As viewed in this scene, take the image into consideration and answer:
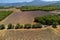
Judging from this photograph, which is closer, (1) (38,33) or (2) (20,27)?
(1) (38,33)

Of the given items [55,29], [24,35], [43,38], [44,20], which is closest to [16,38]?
[24,35]

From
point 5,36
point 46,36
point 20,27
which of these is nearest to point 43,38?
point 46,36

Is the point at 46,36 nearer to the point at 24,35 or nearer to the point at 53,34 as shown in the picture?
the point at 53,34

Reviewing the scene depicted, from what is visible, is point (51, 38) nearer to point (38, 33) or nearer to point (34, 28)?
point (38, 33)

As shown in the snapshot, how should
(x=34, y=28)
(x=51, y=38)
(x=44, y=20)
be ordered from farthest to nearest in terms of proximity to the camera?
(x=44, y=20) → (x=34, y=28) → (x=51, y=38)

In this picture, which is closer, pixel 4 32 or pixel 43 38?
pixel 43 38

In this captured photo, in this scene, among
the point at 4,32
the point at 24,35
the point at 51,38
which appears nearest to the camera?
the point at 51,38
